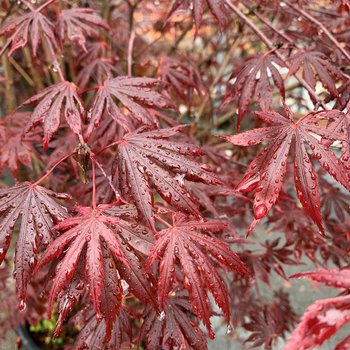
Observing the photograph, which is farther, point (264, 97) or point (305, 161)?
point (264, 97)

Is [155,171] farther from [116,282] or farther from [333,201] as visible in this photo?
[333,201]

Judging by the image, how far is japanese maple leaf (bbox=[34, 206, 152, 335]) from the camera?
0.58 metres

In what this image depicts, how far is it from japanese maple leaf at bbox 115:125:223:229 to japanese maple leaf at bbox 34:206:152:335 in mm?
53

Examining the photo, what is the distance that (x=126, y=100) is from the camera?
86 centimetres

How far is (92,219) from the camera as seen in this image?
0.65 m

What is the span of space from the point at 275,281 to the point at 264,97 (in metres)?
1.86

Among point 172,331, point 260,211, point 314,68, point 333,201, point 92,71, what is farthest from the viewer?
point 333,201

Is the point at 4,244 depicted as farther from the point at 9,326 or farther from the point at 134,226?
the point at 9,326

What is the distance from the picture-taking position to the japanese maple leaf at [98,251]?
578mm

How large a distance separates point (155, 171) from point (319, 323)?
41 centimetres

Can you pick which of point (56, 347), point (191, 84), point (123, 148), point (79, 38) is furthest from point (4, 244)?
point (56, 347)

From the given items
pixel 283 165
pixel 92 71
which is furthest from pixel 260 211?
pixel 92 71

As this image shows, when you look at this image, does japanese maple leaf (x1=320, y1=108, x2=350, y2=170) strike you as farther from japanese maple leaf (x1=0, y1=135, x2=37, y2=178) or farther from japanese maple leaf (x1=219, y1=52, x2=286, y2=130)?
japanese maple leaf (x1=0, y1=135, x2=37, y2=178)

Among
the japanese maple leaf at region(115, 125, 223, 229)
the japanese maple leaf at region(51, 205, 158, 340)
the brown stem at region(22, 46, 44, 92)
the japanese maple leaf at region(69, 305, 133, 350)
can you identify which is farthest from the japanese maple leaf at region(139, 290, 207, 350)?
the brown stem at region(22, 46, 44, 92)
